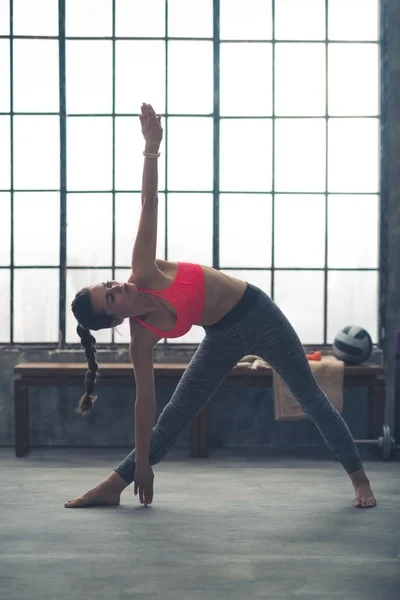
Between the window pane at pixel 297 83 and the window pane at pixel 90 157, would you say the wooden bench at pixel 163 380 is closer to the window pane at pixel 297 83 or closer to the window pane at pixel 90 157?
the window pane at pixel 90 157

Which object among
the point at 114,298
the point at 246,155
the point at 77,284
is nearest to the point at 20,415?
the point at 77,284

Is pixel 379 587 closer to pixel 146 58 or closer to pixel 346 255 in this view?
pixel 346 255

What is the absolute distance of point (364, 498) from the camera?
3715 mm

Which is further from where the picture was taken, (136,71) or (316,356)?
(136,71)

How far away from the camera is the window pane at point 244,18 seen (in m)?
5.46

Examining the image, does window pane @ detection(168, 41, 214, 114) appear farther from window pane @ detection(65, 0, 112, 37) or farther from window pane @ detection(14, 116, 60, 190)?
window pane @ detection(14, 116, 60, 190)

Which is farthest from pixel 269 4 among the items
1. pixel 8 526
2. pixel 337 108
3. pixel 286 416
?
pixel 8 526

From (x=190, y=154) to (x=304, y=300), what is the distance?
1.21 metres

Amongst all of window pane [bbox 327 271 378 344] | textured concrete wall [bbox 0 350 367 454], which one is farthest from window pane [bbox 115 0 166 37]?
textured concrete wall [bbox 0 350 367 454]

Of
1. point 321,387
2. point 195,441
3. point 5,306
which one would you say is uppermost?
point 5,306

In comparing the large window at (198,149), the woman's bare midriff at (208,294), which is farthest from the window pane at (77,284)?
the woman's bare midriff at (208,294)

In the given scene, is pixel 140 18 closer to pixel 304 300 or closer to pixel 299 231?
pixel 299 231

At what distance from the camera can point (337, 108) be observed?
551 cm

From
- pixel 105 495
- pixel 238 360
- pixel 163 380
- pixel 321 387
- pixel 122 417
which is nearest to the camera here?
pixel 238 360
